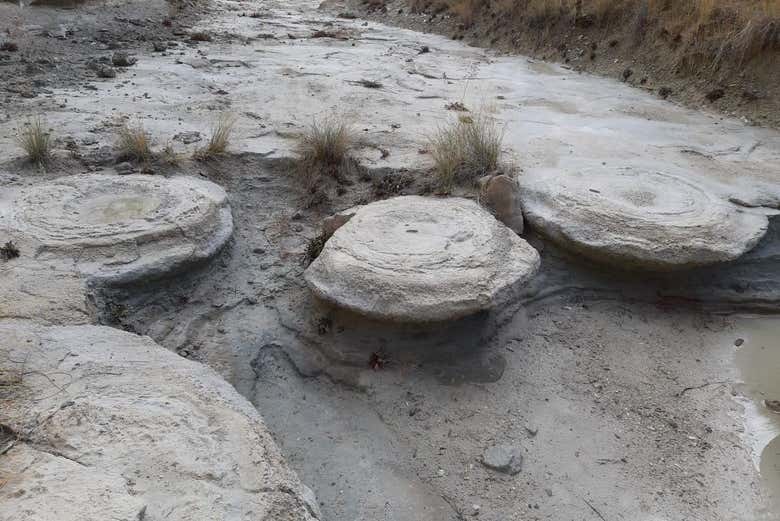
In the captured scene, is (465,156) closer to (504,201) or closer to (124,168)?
(504,201)

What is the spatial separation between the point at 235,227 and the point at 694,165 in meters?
3.74

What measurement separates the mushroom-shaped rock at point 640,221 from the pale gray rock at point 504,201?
0.11 m

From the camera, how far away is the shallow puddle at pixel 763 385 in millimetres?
3166

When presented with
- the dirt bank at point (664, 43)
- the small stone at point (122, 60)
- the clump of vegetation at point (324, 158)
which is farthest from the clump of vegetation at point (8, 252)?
the dirt bank at point (664, 43)

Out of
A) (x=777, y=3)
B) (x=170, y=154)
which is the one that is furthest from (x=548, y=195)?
(x=777, y=3)

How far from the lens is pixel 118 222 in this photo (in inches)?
148

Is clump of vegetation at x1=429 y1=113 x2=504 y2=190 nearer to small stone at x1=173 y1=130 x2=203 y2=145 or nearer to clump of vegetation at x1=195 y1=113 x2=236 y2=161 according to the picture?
clump of vegetation at x1=195 y1=113 x2=236 y2=161

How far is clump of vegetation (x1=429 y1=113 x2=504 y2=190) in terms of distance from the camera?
4574mm

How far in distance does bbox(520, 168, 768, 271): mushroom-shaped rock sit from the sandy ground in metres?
0.23

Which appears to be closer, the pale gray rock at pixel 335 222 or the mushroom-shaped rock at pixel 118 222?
the mushroom-shaped rock at pixel 118 222

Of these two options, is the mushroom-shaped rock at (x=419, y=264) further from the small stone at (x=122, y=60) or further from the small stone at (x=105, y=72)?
the small stone at (x=122, y=60)

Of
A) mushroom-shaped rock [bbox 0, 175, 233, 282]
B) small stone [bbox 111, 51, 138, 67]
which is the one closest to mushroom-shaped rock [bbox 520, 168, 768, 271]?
mushroom-shaped rock [bbox 0, 175, 233, 282]

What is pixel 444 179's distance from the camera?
15.0ft

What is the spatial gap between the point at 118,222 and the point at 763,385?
3.92 meters
